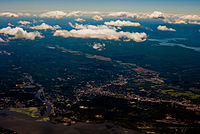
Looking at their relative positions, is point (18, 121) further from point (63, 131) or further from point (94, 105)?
point (94, 105)

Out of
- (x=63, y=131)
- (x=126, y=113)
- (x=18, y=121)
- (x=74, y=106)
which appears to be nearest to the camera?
(x=63, y=131)

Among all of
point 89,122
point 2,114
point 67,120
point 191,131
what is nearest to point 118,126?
point 89,122

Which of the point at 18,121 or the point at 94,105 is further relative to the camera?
the point at 94,105

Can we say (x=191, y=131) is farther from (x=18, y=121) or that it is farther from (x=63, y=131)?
(x=18, y=121)

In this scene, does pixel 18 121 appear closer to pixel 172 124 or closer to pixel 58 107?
pixel 58 107

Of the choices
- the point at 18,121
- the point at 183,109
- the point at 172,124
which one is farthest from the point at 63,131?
the point at 183,109

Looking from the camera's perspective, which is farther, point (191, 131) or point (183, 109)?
point (183, 109)

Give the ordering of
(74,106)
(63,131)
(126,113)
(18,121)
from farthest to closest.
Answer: (74,106) < (126,113) < (18,121) < (63,131)

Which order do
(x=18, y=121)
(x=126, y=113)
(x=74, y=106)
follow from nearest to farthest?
(x=18, y=121)
(x=126, y=113)
(x=74, y=106)

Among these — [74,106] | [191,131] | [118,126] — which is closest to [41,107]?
[74,106]
